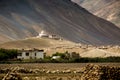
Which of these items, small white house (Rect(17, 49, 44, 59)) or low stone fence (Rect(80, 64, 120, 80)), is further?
small white house (Rect(17, 49, 44, 59))

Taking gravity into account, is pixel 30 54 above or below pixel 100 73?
above

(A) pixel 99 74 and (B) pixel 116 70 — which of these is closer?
(A) pixel 99 74

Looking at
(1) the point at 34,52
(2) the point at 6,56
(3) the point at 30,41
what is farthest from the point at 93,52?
(3) the point at 30,41

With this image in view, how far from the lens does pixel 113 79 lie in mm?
21312

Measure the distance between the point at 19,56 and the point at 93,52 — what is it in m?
29.9

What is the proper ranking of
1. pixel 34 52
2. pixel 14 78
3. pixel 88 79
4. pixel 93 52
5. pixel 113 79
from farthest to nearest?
pixel 93 52 < pixel 34 52 < pixel 113 79 < pixel 88 79 < pixel 14 78

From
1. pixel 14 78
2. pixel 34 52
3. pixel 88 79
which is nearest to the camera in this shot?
pixel 14 78

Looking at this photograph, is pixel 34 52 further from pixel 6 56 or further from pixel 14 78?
pixel 14 78

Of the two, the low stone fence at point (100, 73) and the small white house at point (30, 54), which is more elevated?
the small white house at point (30, 54)

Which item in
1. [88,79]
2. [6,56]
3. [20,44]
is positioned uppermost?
[20,44]

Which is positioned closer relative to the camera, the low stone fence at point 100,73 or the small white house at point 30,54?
the low stone fence at point 100,73

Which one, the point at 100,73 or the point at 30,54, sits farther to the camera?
the point at 30,54

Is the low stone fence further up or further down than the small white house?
further down

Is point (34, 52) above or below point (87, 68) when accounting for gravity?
above
